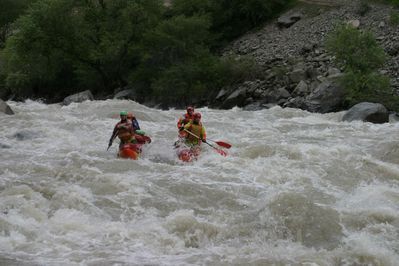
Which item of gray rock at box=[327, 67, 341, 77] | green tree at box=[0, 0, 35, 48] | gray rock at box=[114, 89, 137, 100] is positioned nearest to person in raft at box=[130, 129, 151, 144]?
gray rock at box=[327, 67, 341, 77]

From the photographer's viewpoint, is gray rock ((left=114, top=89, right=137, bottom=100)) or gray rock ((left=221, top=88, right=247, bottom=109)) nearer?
gray rock ((left=221, top=88, right=247, bottom=109))

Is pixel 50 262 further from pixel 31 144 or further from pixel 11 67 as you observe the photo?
pixel 11 67

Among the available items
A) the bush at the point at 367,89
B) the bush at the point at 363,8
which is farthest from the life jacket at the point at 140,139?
the bush at the point at 363,8

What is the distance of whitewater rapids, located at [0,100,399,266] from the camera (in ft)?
23.9

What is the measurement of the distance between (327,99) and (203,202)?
12.1 meters

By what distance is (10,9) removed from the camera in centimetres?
3906

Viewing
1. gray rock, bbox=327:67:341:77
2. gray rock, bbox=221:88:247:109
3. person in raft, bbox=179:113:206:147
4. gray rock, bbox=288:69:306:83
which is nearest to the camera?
person in raft, bbox=179:113:206:147

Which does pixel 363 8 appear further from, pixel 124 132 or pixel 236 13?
pixel 124 132

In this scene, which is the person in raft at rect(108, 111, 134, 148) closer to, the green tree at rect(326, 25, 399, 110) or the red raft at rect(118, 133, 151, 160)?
the red raft at rect(118, 133, 151, 160)

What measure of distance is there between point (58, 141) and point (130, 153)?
2.80 m

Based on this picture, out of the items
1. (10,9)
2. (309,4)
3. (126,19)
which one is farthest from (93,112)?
(10,9)

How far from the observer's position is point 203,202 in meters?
9.27

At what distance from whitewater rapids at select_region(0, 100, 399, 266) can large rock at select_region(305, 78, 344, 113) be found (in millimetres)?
5249

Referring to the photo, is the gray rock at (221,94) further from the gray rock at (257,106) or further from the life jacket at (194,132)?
the life jacket at (194,132)
